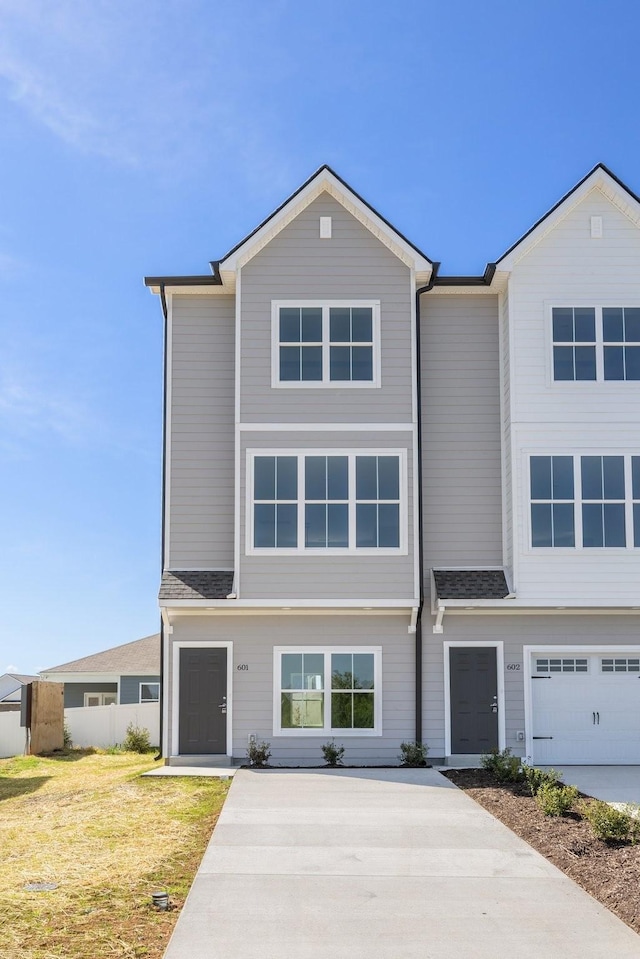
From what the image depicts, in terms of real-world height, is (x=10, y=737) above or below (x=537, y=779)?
A: below

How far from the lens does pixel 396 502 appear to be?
1970cm

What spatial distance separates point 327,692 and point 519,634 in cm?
381

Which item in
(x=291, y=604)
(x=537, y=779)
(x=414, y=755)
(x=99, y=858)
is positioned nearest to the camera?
(x=99, y=858)

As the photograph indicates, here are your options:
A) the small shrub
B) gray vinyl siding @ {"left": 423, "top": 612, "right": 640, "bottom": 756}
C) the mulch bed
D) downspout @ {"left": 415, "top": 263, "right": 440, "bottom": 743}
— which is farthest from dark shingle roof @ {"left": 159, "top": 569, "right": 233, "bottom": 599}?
the small shrub

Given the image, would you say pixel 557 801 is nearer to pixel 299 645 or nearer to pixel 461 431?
pixel 299 645

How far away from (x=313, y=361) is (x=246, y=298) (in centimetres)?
177

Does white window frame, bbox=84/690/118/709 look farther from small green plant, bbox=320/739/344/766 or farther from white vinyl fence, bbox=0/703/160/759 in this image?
small green plant, bbox=320/739/344/766

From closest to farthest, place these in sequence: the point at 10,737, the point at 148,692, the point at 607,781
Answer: the point at 607,781 → the point at 10,737 → the point at 148,692

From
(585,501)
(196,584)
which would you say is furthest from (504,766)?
(196,584)

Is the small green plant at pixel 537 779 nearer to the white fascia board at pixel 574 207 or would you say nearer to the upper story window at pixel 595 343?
the upper story window at pixel 595 343

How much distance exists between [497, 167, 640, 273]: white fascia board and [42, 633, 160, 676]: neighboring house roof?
62.5 feet

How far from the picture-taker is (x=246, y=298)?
20188mm

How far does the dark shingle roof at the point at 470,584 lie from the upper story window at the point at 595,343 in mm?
3956

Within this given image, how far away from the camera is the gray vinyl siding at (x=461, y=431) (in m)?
20.4
